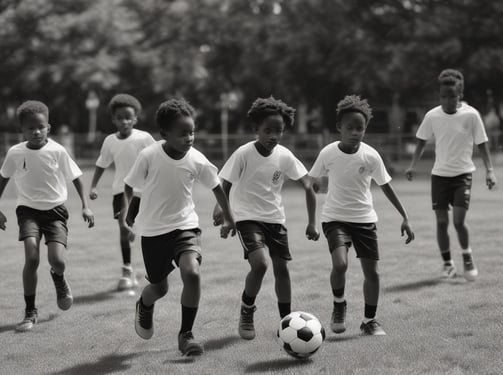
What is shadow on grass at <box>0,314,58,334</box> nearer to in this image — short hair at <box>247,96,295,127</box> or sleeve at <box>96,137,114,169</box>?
sleeve at <box>96,137,114,169</box>

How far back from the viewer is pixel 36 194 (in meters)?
6.21

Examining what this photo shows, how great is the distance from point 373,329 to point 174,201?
5.86ft

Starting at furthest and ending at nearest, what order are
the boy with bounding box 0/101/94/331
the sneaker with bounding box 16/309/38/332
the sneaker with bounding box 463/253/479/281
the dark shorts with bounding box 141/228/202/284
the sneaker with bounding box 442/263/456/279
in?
the sneaker with bounding box 442/263/456/279, the sneaker with bounding box 463/253/479/281, the boy with bounding box 0/101/94/331, the sneaker with bounding box 16/309/38/332, the dark shorts with bounding box 141/228/202/284

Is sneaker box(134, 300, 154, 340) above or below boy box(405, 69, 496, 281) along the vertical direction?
below

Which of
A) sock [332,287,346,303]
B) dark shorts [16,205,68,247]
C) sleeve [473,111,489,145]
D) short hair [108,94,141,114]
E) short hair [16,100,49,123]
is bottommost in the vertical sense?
sock [332,287,346,303]

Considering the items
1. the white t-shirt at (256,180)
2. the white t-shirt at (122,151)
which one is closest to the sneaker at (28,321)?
the white t-shirt at (122,151)

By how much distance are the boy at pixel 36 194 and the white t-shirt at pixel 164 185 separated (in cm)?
123

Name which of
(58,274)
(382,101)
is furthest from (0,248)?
(382,101)

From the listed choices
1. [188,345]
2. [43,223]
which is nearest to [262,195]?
[188,345]

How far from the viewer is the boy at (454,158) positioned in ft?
25.0

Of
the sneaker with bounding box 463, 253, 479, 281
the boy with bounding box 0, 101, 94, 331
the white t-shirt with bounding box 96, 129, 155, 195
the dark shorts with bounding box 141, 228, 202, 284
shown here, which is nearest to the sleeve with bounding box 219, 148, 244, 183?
the dark shorts with bounding box 141, 228, 202, 284

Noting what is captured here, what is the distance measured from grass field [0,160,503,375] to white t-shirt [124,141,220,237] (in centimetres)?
92

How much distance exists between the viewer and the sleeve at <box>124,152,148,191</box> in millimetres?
5145

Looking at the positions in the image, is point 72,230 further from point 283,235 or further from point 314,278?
point 283,235
